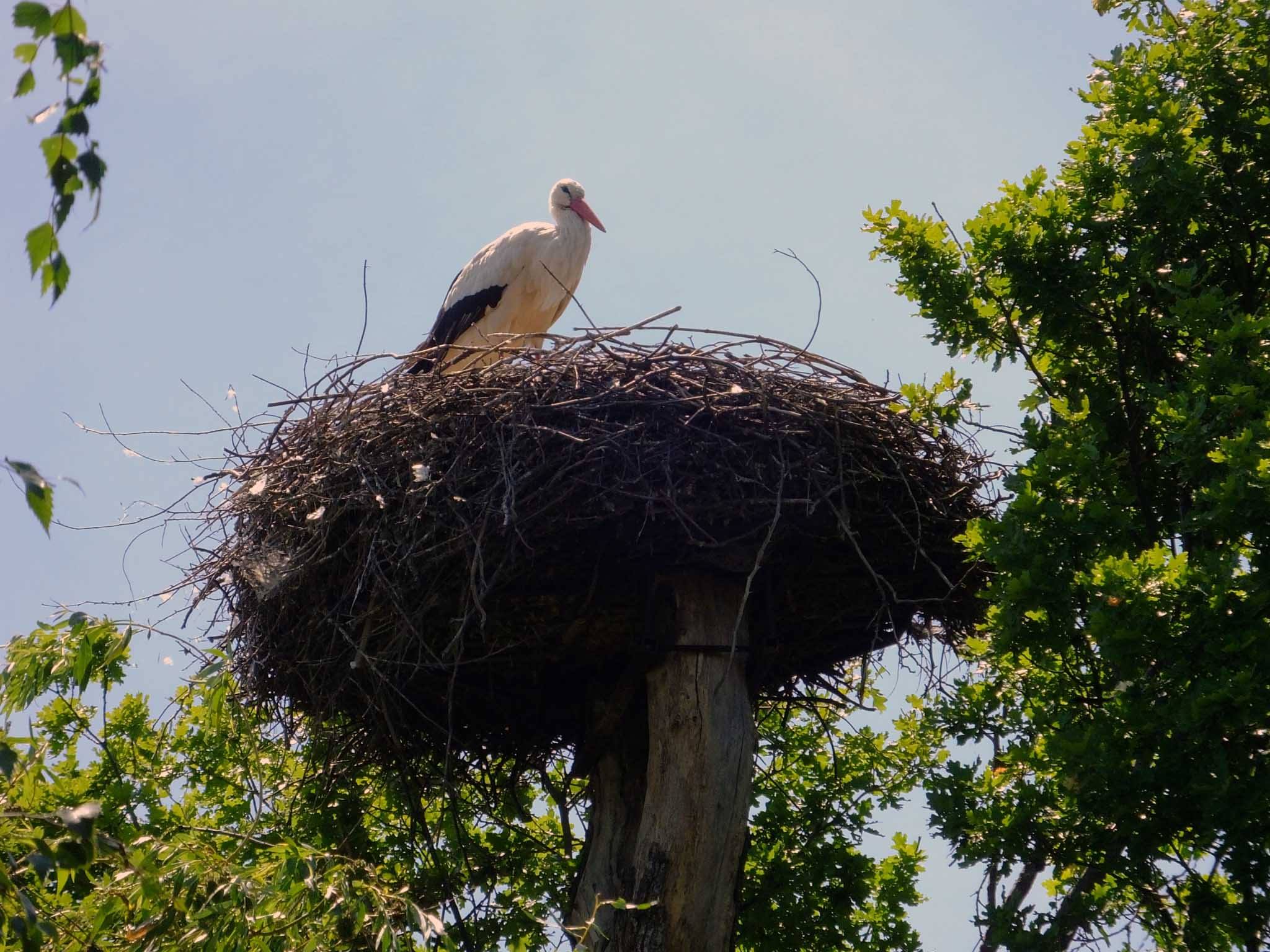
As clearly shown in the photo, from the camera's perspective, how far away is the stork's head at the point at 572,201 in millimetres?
8844

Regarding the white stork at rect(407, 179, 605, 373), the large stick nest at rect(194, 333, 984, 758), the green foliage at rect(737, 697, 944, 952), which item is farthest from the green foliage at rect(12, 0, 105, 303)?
the white stork at rect(407, 179, 605, 373)

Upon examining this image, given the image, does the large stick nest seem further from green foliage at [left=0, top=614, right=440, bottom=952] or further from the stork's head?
the stork's head

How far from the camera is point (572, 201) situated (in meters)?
8.90

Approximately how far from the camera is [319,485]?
5.23m

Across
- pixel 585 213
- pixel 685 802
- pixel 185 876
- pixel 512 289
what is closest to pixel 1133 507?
pixel 685 802

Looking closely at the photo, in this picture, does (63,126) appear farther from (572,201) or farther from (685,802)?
(572,201)

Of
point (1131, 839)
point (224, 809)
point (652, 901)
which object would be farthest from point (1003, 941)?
point (224, 809)

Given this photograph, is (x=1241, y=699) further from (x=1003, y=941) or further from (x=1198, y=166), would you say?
(x=1198, y=166)

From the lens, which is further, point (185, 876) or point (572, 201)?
point (572, 201)

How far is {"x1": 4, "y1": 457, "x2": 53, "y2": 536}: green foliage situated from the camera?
176 cm

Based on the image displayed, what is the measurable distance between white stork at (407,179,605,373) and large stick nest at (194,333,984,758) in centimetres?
256

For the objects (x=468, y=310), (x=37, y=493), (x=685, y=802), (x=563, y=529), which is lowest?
(x=37, y=493)

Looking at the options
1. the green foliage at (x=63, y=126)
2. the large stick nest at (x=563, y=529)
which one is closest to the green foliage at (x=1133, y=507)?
the large stick nest at (x=563, y=529)

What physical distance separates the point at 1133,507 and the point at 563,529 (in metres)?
2.06
